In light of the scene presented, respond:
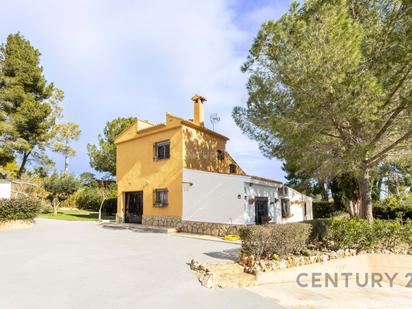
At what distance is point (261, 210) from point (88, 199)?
26.0m

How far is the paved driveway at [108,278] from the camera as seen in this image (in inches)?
242

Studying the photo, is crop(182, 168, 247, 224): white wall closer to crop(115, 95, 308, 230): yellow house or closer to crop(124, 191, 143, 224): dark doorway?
crop(115, 95, 308, 230): yellow house

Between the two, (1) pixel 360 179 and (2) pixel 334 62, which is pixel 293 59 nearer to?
(2) pixel 334 62

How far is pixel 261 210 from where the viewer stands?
68.5 ft

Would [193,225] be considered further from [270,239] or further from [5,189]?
[5,189]

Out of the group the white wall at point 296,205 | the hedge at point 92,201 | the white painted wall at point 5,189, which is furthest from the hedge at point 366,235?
the hedge at point 92,201

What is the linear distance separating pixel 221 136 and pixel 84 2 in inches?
538

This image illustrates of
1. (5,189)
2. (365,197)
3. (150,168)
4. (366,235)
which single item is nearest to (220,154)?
(150,168)

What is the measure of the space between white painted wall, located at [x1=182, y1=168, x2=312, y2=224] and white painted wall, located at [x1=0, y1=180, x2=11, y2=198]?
1354cm

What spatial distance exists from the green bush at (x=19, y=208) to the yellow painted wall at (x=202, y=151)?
34.6 ft

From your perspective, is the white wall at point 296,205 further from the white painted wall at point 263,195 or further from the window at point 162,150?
the window at point 162,150

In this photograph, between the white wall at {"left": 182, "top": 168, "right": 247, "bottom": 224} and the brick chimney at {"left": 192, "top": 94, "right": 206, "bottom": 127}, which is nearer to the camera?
the white wall at {"left": 182, "top": 168, "right": 247, "bottom": 224}

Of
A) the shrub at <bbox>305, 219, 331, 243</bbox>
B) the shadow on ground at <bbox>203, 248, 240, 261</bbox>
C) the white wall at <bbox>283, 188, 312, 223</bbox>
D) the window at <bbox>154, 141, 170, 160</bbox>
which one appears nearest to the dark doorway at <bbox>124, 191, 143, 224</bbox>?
the window at <bbox>154, 141, 170, 160</bbox>

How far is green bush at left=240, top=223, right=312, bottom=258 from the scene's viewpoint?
912cm
